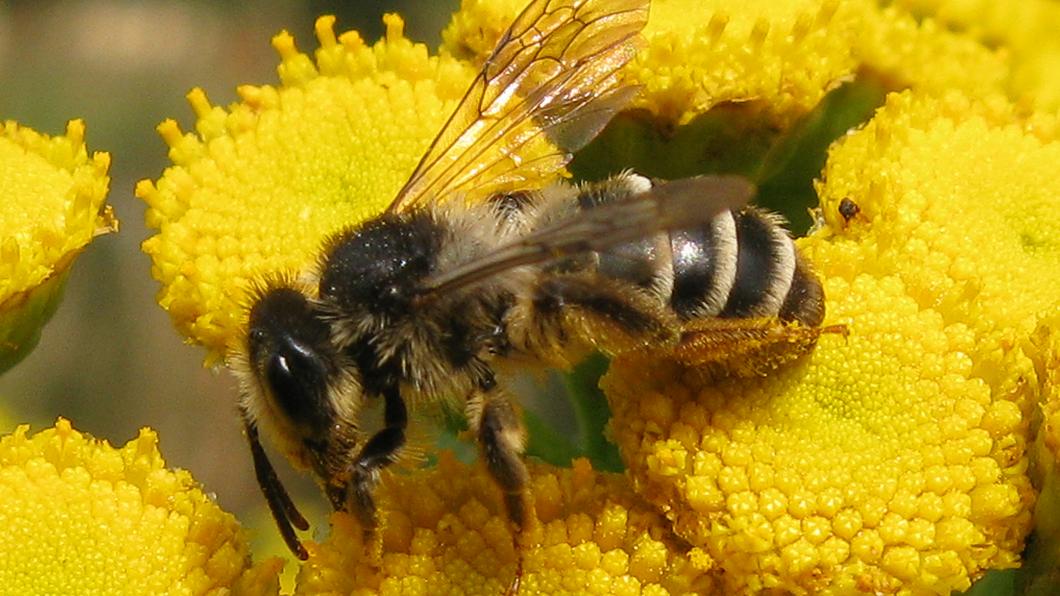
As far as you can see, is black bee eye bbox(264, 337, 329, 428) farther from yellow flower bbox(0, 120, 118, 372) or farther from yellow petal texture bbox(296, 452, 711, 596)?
yellow flower bbox(0, 120, 118, 372)

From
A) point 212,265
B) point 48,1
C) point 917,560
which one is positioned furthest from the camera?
point 48,1

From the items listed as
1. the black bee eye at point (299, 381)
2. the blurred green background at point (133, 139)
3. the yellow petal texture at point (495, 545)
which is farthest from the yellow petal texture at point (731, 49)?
the blurred green background at point (133, 139)

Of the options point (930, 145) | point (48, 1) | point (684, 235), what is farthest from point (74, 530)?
point (48, 1)

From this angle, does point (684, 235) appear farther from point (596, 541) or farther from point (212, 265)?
point (212, 265)

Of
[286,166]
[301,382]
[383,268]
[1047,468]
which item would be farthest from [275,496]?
[1047,468]

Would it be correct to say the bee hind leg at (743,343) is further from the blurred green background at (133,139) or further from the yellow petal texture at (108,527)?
the blurred green background at (133,139)

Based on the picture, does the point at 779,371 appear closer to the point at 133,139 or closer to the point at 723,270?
the point at 723,270
